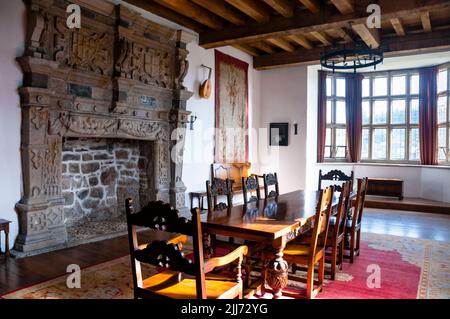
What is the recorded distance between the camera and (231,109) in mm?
7027

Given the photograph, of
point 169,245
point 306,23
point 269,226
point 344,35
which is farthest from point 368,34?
point 169,245

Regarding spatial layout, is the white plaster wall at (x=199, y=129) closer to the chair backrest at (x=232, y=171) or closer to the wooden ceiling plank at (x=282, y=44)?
the chair backrest at (x=232, y=171)

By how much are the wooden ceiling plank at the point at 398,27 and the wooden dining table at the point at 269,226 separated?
3.79 m

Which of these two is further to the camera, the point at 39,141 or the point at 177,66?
the point at 177,66

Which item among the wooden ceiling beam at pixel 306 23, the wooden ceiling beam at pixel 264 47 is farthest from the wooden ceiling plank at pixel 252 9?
the wooden ceiling beam at pixel 264 47

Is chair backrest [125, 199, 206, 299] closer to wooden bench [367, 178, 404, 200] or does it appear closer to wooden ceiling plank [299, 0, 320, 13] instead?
wooden ceiling plank [299, 0, 320, 13]

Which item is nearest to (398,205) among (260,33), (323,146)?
(323,146)

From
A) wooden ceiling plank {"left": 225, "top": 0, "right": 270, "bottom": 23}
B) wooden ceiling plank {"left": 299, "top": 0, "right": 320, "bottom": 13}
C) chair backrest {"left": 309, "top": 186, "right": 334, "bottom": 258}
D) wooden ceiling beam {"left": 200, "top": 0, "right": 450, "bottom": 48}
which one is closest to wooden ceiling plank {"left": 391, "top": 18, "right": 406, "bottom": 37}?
wooden ceiling beam {"left": 200, "top": 0, "right": 450, "bottom": 48}

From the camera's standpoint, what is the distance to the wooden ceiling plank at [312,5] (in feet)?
15.6

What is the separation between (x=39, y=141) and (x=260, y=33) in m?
3.55

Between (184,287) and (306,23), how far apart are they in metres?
4.40

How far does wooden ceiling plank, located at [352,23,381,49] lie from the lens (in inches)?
205

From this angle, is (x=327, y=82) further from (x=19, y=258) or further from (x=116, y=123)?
(x=19, y=258)

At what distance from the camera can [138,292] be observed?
1.96 metres
